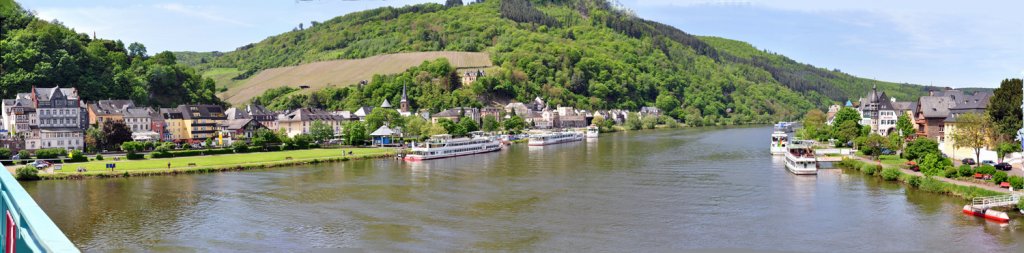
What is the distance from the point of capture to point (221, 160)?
49.6 meters

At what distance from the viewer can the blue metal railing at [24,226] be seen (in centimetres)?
382

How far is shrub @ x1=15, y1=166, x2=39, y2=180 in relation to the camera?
1538 inches

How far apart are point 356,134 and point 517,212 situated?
4010 cm

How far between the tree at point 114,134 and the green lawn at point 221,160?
767 centimetres

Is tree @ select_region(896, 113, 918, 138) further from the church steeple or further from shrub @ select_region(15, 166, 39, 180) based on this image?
the church steeple

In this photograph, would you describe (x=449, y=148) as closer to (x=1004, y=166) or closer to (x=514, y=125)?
(x=514, y=125)

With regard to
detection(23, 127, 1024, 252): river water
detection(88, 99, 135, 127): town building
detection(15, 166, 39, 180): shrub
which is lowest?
detection(23, 127, 1024, 252): river water

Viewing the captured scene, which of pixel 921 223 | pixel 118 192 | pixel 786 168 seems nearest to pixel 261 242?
pixel 118 192

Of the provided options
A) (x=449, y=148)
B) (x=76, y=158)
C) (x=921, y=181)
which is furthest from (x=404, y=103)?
(x=921, y=181)

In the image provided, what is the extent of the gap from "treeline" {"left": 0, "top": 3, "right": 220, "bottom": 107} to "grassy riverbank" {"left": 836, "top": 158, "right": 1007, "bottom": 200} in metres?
70.2

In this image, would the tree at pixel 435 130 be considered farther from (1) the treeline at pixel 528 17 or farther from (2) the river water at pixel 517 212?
(1) the treeline at pixel 528 17

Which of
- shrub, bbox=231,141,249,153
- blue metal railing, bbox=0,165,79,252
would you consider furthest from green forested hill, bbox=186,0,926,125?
blue metal railing, bbox=0,165,79,252

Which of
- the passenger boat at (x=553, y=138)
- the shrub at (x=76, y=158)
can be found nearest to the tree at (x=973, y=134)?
the passenger boat at (x=553, y=138)

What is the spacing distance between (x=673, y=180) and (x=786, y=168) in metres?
10.4
